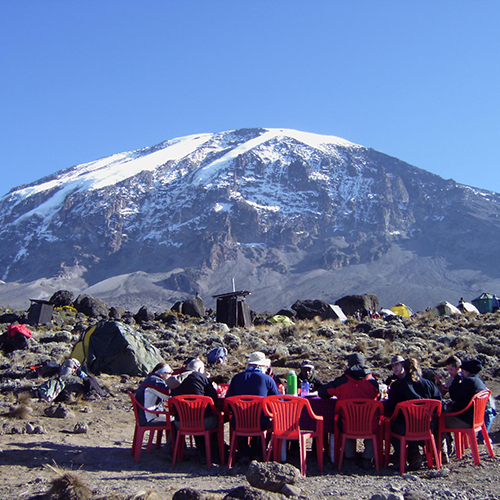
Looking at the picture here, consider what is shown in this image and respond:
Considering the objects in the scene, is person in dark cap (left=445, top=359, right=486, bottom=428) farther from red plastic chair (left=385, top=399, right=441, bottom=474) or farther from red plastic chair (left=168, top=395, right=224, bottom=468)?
red plastic chair (left=168, top=395, right=224, bottom=468)

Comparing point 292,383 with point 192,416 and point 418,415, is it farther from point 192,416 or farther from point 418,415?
point 418,415

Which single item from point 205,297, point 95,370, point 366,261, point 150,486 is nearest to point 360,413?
point 150,486

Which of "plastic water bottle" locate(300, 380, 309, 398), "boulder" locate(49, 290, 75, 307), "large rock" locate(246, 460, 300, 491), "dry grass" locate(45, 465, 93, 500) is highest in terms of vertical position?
"boulder" locate(49, 290, 75, 307)

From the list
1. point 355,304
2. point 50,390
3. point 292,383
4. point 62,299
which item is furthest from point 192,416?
point 355,304

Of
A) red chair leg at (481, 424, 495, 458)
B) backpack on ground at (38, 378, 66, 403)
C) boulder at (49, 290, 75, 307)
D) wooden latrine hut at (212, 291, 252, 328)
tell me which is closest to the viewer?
red chair leg at (481, 424, 495, 458)

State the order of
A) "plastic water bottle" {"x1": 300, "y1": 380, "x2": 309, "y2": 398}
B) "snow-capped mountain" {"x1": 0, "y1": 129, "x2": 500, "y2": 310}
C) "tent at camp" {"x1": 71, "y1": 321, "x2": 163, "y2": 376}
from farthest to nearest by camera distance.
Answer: "snow-capped mountain" {"x1": 0, "y1": 129, "x2": 500, "y2": 310}
"tent at camp" {"x1": 71, "y1": 321, "x2": 163, "y2": 376}
"plastic water bottle" {"x1": 300, "y1": 380, "x2": 309, "y2": 398}

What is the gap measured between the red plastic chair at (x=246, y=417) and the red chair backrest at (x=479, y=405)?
A: 2.26 m

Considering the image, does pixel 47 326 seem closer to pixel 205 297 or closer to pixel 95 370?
pixel 95 370

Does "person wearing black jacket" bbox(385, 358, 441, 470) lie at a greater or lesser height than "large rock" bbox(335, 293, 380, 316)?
lesser

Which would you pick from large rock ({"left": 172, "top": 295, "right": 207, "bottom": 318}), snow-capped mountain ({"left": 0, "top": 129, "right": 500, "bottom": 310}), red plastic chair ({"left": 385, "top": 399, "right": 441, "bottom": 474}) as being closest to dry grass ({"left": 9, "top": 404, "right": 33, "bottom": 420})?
red plastic chair ({"left": 385, "top": 399, "right": 441, "bottom": 474})

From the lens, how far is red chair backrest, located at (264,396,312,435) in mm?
6590

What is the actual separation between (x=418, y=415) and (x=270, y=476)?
78.9 inches

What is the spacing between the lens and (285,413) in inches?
261

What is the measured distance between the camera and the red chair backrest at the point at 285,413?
6.59m
